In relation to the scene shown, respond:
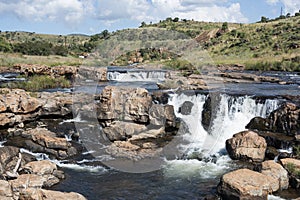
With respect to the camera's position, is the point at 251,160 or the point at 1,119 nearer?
the point at 251,160

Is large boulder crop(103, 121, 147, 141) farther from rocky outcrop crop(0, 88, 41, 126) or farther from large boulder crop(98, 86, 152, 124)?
rocky outcrop crop(0, 88, 41, 126)

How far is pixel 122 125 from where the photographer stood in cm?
1772

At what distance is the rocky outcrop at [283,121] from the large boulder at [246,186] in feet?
20.1

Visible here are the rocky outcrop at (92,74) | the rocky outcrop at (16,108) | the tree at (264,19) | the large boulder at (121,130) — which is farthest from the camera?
the tree at (264,19)

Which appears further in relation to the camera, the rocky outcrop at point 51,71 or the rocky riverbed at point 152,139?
the rocky outcrop at point 51,71

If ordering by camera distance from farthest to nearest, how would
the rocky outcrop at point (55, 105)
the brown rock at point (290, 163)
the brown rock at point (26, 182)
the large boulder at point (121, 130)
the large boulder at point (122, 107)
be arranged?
1. the rocky outcrop at point (55, 105)
2. the large boulder at point (122, 107)
3. the large boulder at point (121, 130)
4. the brown rock at point (290, 163)
5. the brown rock at point (26, 182)

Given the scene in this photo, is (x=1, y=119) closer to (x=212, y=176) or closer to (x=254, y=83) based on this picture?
(x=212, y=176)

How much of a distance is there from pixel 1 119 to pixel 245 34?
193 feet

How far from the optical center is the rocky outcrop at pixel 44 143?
1564cm

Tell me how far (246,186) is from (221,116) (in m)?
9.83

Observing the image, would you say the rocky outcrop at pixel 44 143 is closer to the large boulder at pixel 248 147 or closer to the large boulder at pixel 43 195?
the large boulder at pixel 43 195

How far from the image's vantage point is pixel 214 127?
1981 centimetres

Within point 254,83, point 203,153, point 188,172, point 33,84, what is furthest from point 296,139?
→ point 33,84

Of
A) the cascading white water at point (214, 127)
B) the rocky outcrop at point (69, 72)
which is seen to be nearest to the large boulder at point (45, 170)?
the cascading white water at point (214, 127)
